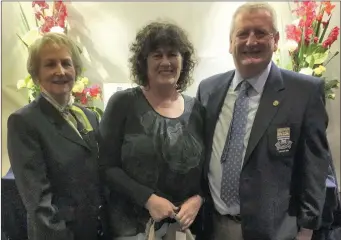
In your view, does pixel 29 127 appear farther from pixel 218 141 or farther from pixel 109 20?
pixel 109 20

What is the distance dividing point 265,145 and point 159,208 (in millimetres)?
475

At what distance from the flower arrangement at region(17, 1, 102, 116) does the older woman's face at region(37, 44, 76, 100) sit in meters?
0.48

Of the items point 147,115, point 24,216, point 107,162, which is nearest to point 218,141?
point 147,115

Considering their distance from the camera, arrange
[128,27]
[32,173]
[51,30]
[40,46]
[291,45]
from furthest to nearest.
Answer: [128,27]
[291,45]
[51,30]
[40,46]
[32,173]

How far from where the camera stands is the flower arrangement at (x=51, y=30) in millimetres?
2067

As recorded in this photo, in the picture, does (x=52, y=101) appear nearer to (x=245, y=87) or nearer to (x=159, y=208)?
(x=159, y=208)

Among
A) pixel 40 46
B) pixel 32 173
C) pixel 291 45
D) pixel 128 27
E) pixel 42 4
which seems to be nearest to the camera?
pixel 32 173

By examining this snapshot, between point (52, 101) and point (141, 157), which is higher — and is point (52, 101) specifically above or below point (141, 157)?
above

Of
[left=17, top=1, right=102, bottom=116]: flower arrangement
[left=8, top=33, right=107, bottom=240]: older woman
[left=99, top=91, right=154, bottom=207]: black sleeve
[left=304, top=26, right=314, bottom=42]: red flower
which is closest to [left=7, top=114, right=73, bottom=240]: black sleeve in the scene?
[left=8, top=33, right=107, bottom=240]: older woman

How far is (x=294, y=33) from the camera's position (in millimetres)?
2404

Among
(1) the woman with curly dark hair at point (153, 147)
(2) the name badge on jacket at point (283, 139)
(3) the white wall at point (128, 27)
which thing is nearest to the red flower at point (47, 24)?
(3) the white wall at point (128, 27)

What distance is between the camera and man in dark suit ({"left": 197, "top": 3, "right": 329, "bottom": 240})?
1521mm

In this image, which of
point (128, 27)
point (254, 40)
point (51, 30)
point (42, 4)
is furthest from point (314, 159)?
point (42, 4)

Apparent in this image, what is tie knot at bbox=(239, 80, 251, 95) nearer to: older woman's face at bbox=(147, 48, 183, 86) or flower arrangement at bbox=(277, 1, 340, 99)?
older woman's face at bbox=(147, 48, 183, 86)
